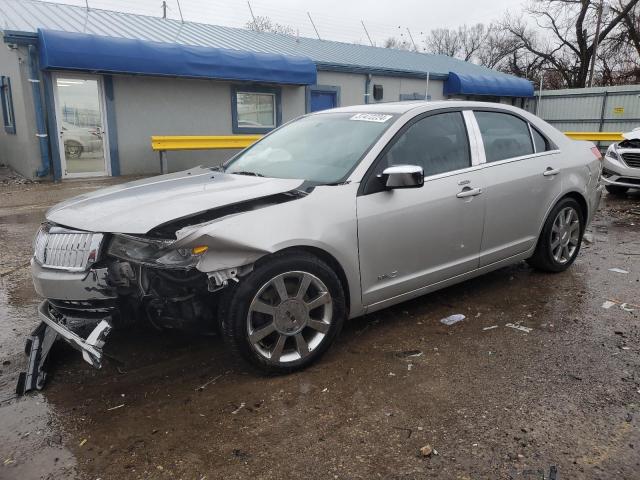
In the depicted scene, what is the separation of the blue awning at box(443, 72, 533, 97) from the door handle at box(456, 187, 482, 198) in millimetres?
15217

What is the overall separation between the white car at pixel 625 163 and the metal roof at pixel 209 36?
836cm

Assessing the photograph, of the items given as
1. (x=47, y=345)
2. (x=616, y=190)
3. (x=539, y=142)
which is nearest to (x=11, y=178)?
(x=47, y=345)

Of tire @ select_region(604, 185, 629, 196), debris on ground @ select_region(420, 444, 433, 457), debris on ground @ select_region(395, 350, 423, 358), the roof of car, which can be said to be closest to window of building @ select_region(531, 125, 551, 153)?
the roof of car

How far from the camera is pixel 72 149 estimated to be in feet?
38.2

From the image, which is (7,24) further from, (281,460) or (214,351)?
(281,460)

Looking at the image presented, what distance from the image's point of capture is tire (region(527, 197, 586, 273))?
4738 millimetres

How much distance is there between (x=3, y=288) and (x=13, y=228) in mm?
2860

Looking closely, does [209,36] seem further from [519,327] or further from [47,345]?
[519,327]

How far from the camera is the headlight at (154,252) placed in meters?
2.80

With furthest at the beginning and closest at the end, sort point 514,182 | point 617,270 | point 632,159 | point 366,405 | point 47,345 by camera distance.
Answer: point 632,159 < point 617,270 < point 514,182 < point 47,345 < point 366,405

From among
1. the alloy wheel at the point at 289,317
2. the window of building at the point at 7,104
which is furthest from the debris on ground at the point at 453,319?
the window of building at the point at 7,104

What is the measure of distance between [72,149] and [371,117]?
9.85 meters

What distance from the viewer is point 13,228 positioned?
7234mm

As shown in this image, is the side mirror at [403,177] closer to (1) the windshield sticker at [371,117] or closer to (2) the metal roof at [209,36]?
(1) the windshield sticker at [371,117]
